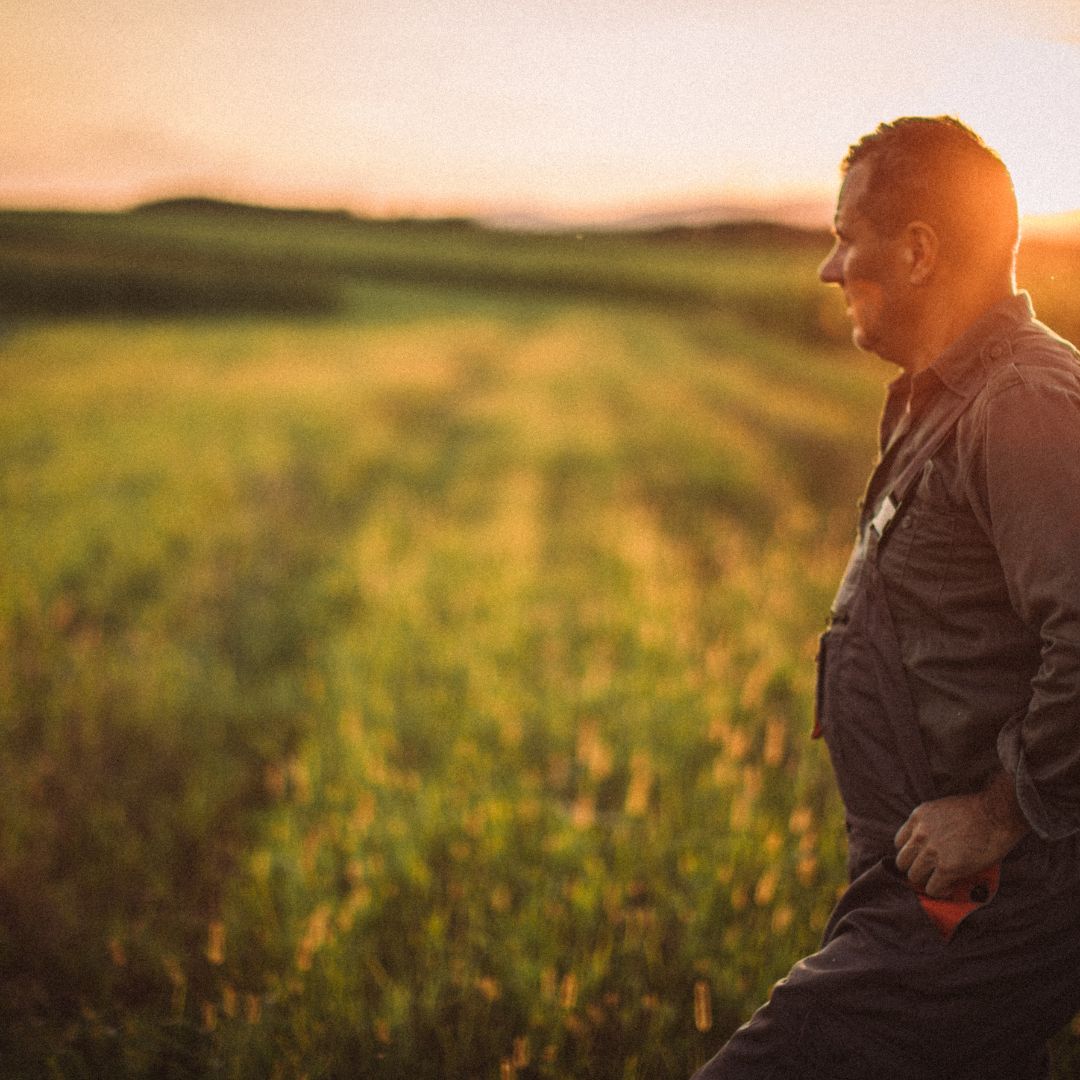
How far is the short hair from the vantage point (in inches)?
57.4

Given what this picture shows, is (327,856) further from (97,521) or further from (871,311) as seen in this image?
(97,521)

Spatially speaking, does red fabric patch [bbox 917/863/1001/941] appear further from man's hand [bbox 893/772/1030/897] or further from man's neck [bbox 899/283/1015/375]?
man's neck [bbox 899/283/1015/375]

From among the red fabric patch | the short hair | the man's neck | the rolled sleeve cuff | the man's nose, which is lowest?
the red fabric patch

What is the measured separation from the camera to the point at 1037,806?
4.29 ft

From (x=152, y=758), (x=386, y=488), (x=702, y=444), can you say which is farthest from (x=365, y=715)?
(x=702, y=444)

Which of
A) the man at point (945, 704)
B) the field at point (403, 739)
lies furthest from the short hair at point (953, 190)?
the field at point (403, 739)

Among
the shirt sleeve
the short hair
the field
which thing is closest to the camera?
the shirt sleeve

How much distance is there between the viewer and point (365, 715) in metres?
4.53

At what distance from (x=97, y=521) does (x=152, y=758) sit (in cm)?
368

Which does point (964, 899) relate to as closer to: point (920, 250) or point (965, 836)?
point (965, 836)

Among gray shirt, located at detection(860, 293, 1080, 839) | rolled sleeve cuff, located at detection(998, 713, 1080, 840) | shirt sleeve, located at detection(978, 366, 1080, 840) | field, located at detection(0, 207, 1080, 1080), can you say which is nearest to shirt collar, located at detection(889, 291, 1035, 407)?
gray shirt, located at detection(860, 293, 1080, 839)

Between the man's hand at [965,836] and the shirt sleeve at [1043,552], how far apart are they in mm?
59

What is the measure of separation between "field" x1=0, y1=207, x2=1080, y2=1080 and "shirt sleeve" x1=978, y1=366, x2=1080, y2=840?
3.81ft

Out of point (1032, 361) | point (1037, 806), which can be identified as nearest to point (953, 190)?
point (1032, 361)
